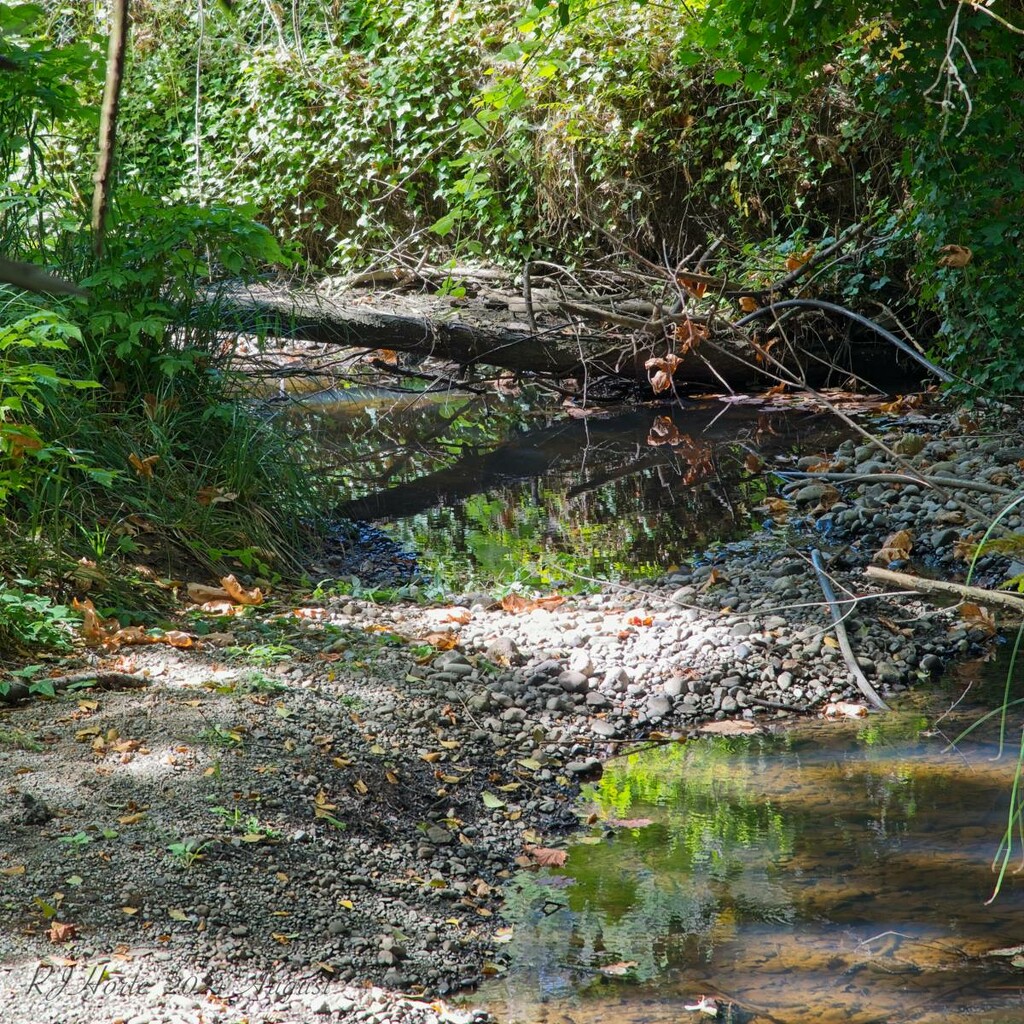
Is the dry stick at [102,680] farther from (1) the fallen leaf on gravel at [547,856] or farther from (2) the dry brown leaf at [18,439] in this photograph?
(1) the fallen leaf on gravel at [547,856]

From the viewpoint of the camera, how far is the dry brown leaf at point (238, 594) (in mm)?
4867

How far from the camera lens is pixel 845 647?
4.46 m

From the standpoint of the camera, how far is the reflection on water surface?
253 cm

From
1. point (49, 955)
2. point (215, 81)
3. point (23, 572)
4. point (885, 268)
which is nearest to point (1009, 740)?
point (49, 955)

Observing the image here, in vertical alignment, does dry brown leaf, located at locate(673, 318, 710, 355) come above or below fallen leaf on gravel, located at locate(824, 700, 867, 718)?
above

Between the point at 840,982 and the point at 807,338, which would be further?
the point at 807,338

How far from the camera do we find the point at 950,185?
6723mm

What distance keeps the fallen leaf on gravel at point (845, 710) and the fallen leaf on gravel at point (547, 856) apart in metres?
1.43

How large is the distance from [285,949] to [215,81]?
14318 millimetres

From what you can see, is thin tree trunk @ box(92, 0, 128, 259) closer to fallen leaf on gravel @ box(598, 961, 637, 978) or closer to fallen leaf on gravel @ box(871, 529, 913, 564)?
→ fallen leaf on gravel @ box(598, 961, 637, 978)

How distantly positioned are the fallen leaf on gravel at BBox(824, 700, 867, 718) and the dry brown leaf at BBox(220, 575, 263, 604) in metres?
2.49

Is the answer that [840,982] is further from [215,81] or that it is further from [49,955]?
[215,81]

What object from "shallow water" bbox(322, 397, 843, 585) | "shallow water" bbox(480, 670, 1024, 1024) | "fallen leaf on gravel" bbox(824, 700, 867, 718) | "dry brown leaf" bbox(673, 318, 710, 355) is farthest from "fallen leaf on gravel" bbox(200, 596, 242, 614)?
"dry brown leaf" bbox(673, 318, 710, 355)

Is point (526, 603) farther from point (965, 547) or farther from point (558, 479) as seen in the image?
point (558, 479)
